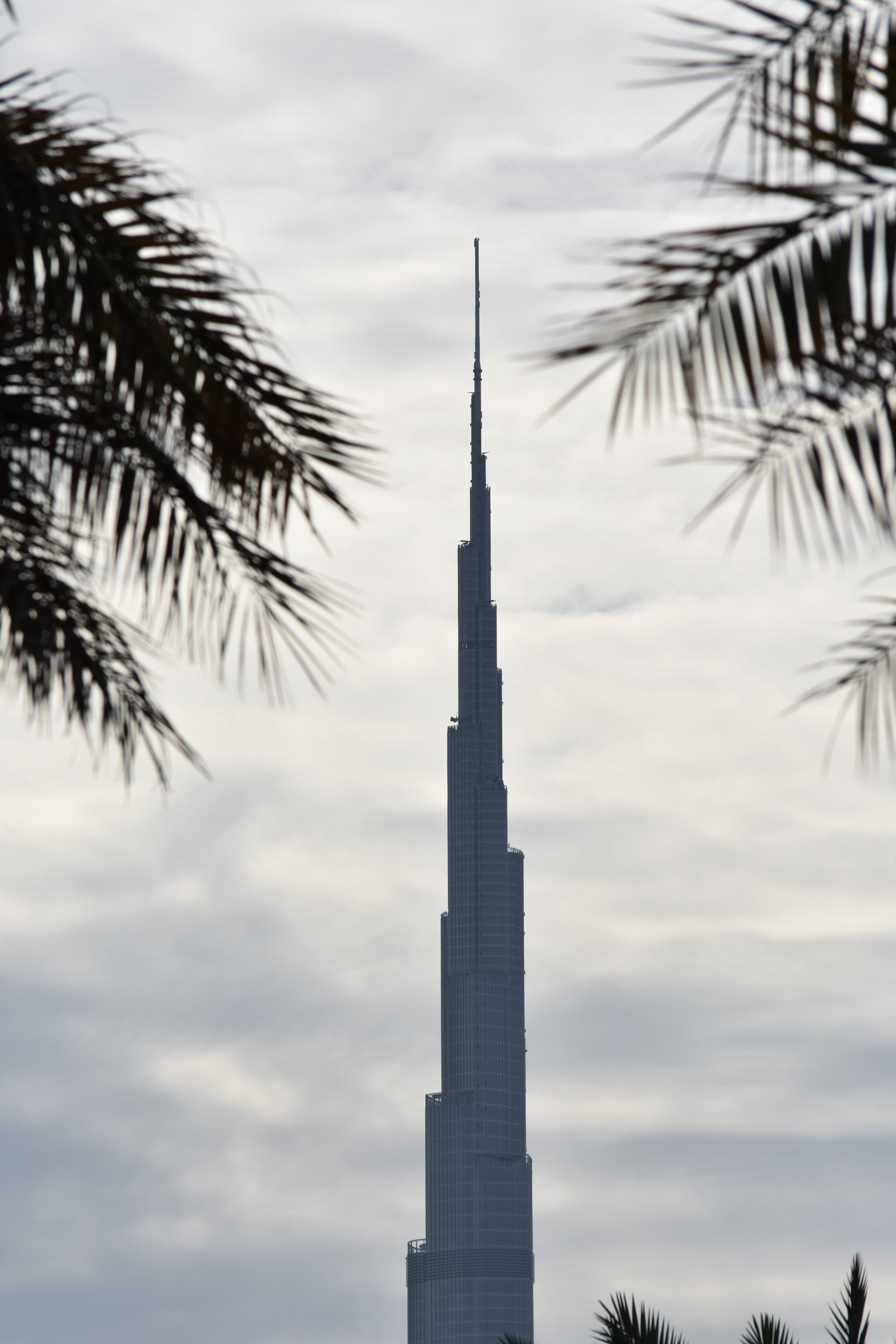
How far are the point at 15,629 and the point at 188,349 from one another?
1.19 m

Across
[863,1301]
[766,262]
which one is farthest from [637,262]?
[863,1301]

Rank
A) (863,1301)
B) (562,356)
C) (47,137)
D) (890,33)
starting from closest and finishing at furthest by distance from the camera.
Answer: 1. (562,356)
2. (890,33)
3. (47,137)
4. (863,1301)

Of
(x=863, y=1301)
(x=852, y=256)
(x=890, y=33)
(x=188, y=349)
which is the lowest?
(x=863, y=1301)

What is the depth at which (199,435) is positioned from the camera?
770 cm

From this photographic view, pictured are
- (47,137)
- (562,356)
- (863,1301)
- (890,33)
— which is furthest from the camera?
(863,1301)

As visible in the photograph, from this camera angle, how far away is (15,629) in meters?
7.36

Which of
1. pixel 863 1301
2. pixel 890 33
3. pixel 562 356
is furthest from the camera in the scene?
pixel 863 1301

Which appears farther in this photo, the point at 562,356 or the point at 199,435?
the point at 199,435

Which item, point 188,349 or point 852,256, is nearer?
point 852,256

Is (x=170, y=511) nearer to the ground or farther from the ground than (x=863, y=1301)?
farther from the ground

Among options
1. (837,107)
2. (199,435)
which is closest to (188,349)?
(199,435)

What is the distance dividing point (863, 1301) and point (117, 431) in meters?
10.8

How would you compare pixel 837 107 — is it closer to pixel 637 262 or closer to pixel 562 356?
→ pixel 637 262

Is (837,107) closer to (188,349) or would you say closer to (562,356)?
(562,356)
